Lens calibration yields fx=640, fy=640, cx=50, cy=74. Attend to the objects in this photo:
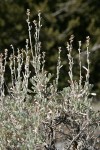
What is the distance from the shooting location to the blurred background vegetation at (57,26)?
1645cm

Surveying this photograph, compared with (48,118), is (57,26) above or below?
above

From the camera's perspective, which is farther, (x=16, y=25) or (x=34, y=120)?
(x=16, y=25)

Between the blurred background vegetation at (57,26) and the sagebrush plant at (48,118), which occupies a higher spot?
the blurred background vegetation at (57,26)

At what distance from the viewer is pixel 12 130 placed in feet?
15.5

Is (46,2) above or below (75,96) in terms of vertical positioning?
above

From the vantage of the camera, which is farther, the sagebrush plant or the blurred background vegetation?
the blurred background vegetation

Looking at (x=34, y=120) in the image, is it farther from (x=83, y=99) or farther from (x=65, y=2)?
(x=65, y=2)

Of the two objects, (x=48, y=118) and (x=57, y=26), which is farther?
(x=57, y=26)

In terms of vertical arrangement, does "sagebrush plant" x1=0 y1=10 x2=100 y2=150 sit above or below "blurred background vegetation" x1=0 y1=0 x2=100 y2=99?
below

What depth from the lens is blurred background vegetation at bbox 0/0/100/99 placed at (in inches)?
648

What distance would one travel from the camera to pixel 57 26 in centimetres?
1750

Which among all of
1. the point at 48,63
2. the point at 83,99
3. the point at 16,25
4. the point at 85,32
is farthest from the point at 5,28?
the point at 83,99

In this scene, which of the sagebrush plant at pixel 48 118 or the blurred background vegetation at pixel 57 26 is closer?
the sagebrush plant at pixel 48 118

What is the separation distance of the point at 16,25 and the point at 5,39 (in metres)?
0.57
